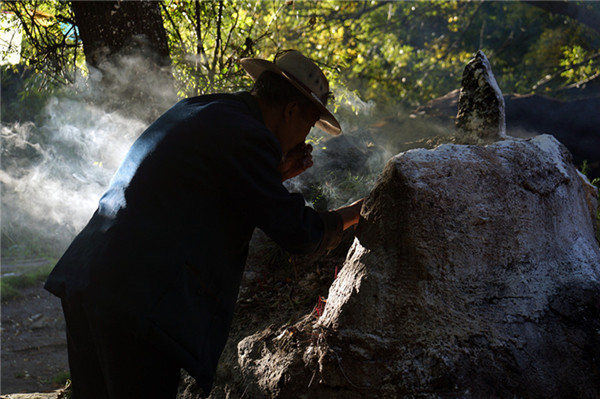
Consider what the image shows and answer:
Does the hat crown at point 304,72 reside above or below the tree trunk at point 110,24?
below

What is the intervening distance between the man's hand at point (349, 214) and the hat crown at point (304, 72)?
506mm

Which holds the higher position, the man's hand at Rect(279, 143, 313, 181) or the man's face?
the man's face

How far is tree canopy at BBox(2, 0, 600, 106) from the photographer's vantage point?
4762mm

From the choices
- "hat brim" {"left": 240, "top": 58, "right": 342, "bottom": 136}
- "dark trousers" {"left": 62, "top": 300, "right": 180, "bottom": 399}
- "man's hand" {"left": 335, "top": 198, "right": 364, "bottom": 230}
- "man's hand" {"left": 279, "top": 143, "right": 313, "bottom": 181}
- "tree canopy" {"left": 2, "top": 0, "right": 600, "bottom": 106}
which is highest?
"tree canopy" {"left": 2, "top": 0, "right": 600, "bottom": 106}

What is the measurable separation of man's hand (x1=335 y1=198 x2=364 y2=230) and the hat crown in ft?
1.66

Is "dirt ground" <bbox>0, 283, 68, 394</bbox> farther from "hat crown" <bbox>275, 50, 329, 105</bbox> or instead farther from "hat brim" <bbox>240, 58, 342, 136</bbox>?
"hat crown" <bbox>275, 50, 329, 105</bbox>

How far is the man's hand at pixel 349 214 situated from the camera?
225 cm

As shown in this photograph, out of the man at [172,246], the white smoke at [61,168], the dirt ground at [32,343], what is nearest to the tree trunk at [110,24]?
the white smoke at [61,168]

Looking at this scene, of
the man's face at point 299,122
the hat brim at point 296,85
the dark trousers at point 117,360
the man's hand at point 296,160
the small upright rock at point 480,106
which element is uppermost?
the small upright rock at point 480,106

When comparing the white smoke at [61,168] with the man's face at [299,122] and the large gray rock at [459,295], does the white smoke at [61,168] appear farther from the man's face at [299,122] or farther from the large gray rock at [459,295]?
the large gray rock at [459,295]

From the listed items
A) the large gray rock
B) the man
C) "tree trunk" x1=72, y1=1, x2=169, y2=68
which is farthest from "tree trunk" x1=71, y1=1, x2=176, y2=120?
the large gray rock

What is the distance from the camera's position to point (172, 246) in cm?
175

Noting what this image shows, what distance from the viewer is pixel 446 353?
6.02 feet

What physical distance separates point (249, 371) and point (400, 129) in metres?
4.59
